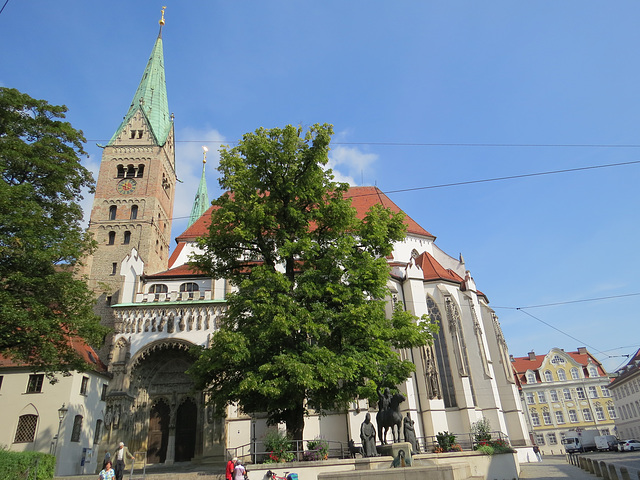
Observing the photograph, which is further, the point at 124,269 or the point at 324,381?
the point at 124,269

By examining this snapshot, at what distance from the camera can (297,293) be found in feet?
47.3

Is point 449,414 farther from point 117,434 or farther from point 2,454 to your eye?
point 2,454

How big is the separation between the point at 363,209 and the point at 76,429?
2161 centimetres

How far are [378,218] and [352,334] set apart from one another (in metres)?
4.08

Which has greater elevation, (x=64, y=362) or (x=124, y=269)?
(x=124, y=269)

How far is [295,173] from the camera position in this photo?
51.4 ft

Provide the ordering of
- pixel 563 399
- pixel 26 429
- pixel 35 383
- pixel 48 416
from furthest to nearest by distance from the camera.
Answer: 1. pixel 563 399
2. pixel 35 383
3. pixel 48 416
4. pixel 26 429

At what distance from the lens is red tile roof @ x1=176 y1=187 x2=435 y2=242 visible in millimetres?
30641

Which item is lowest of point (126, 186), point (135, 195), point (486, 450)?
point (486, 450)

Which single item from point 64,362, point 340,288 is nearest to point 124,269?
point 64,362

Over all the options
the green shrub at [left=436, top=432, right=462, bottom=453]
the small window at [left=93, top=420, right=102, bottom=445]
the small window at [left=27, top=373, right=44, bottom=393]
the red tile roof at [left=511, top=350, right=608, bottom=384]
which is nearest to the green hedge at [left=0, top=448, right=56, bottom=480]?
the small window at [left=27, top=373, right=44, bottom=393]

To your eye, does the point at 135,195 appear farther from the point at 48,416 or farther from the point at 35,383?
the point at 48,416

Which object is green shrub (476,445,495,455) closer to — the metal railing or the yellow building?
the metal railing

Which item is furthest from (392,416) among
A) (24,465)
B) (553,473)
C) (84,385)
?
(84,385)
